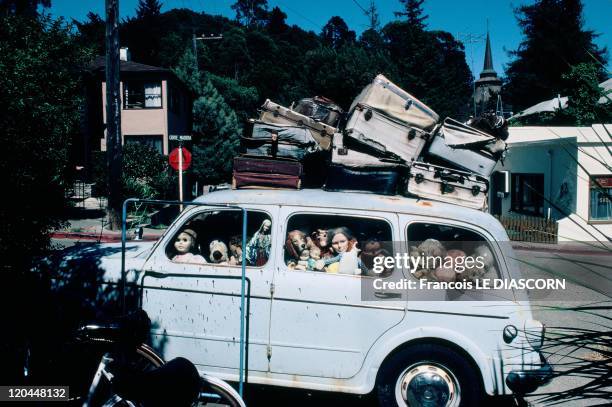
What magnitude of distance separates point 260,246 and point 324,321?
0.93 meters

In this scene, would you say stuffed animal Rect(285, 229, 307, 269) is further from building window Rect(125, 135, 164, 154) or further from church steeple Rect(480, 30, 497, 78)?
church steeple Rect(480, 30, 497, 78)

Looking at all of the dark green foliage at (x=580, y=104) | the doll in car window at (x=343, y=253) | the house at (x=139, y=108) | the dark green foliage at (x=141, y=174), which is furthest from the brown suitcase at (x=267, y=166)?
the house at (x=139, y=108)

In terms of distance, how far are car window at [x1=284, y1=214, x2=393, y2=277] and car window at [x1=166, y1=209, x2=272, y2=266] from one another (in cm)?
25

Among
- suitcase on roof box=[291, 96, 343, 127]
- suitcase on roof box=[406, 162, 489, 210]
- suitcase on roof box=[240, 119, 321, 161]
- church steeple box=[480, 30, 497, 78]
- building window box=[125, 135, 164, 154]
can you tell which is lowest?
suitcase on roof box=[406, 162, 489, 210]

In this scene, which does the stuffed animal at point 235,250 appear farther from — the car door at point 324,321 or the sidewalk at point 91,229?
the sidewalk at point 91,229

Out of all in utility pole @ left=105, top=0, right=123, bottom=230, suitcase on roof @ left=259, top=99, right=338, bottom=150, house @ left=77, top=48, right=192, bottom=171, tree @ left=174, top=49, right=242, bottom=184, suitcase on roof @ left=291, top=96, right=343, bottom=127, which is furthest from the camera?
tree @ left=174, top=49, right=242, bottom=184

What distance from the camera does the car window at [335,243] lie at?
4.29 m

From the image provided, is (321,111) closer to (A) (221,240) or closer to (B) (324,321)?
(A) (221,240)

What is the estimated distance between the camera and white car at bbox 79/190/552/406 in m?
3.96

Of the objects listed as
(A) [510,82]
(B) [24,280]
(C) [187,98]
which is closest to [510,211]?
(B) [24,280]

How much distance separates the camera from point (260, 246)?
448cm

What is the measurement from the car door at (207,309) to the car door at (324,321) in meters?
0.13

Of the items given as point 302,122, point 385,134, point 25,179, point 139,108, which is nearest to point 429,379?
point 385,134

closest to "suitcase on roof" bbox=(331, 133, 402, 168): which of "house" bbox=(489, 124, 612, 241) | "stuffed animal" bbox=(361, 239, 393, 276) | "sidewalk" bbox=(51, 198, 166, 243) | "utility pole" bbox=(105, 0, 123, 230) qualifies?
"stuffed animal" bbox=(361, 239, 393, 276)
